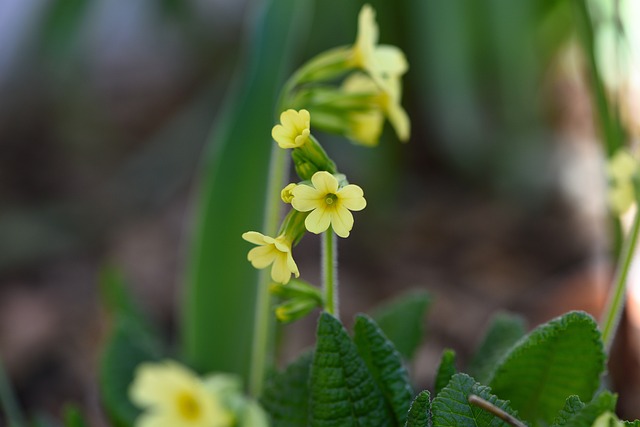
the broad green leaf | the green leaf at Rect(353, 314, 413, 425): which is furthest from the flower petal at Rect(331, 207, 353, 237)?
the broad green leaf

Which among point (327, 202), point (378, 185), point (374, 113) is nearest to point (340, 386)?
point (327, 202)

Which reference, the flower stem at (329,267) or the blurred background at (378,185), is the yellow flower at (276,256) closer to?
the flower stem at (329,267)

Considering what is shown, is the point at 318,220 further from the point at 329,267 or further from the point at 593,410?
the point at 593,410

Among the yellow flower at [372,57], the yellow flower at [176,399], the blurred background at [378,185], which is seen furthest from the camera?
the blurred background at [378,185]

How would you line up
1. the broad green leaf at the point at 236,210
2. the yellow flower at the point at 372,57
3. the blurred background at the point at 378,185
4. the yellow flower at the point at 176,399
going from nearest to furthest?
the yellow flower at the point at 176,399 → the yellow flower at the point at 372,57 → the broad green leaf at the point at 236,210 → the blurred background at the point at 378,185

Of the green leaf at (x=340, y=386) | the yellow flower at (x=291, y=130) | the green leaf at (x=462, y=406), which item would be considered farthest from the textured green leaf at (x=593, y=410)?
the yellow flower at (x=291, y=130)

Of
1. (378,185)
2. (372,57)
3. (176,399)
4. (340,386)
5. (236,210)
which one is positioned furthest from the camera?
(378,185)

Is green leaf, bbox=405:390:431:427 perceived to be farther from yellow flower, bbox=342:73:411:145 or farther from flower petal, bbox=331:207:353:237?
yellow flower, bbox=342:73:411:145
